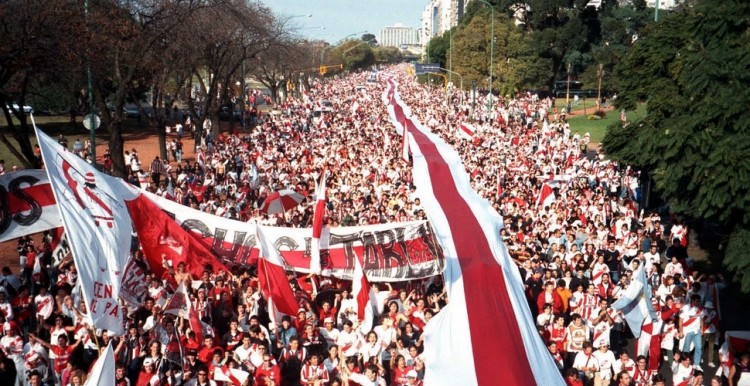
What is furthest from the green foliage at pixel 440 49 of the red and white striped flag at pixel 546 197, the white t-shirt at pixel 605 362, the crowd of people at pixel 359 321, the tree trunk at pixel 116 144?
the white t-shirt at pixel 605 362

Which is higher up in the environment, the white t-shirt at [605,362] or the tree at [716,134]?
the tree at [716,134]

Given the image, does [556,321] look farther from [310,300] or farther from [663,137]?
[663,137]

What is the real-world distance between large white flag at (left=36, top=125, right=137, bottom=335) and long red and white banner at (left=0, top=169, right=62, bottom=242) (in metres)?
1.54

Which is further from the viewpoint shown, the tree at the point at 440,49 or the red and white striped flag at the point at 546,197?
the tree at the point at 440,49

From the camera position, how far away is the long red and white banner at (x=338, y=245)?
12641mm

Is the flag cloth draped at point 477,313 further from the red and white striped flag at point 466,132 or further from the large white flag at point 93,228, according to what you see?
the red and white striped flag at point 466,132

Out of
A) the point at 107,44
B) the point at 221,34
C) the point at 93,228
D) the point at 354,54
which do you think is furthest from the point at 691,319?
the point at 354,54

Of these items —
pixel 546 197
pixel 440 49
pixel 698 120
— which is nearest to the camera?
pixel 698 120

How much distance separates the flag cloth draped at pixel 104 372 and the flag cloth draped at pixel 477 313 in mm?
3241

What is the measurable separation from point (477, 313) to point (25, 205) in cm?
683

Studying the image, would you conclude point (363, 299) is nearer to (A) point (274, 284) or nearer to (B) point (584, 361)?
(A) point (274, 284)

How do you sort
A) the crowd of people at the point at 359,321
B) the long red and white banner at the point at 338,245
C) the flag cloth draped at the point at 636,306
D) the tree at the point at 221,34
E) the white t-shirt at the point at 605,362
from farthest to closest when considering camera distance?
the tree at the point at 221,34 < the long red and white banner at the point at 338,245 < the flag cloth draped at the point at 636,306 < the white t-shirt at the point at 605,362 < the crowd of people at the point at 359,321

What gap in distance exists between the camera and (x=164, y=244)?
41.0 ft

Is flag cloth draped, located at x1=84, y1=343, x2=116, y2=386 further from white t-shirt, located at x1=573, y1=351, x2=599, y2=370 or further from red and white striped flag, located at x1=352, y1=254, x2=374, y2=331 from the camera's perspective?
white t-shirt, located at x1=573, y1=351, x2=599, y2=370
